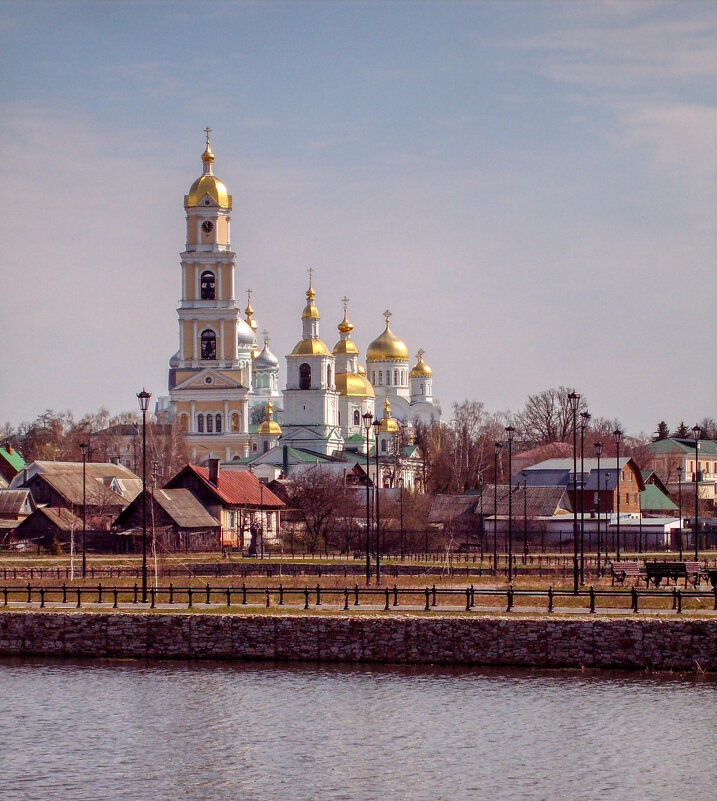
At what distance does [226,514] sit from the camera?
294 feet

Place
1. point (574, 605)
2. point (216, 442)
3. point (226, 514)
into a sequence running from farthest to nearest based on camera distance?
point (216, 442)
point (226, 514)
point (574, 605)

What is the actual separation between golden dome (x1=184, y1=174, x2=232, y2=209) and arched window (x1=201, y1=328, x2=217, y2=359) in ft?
39.0

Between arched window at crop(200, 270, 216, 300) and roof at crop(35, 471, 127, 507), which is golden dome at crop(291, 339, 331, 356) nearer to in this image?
arched window at crop(200, 270, 216, 300)

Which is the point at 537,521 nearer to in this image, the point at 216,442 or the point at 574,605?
the point at 574,605

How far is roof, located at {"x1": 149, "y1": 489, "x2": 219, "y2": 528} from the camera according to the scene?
82.4 metres

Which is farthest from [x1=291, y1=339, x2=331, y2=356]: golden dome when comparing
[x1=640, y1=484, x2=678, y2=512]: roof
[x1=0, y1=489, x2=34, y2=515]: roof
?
[x1=0, y1=489, x2=34, y2=515]: roof

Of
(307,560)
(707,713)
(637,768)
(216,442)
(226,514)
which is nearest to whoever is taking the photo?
(637,768)

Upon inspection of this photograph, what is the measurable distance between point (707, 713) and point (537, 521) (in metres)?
56.4

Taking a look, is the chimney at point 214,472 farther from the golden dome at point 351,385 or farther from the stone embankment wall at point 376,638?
the golden dome at point 351,385

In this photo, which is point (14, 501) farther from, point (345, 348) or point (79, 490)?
point (345, 348)

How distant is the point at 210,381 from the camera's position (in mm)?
145875

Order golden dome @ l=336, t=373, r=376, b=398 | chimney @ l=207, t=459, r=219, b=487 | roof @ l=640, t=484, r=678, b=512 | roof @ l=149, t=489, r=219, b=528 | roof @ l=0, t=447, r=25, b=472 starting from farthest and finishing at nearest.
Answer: golden dome @ l=336, t=373, r=376, b=398, roof @ l=0, t=447, r=25, b=472, roof @ l=640, t=484, r=678, b=512, chimney @ l=207, t=459, r=219, b=487, roof @ l=149, t=489, r=219, b=528

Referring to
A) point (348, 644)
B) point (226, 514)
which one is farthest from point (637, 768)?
point (226, 514)

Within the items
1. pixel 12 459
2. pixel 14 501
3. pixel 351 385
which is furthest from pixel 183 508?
pixel 351 385
